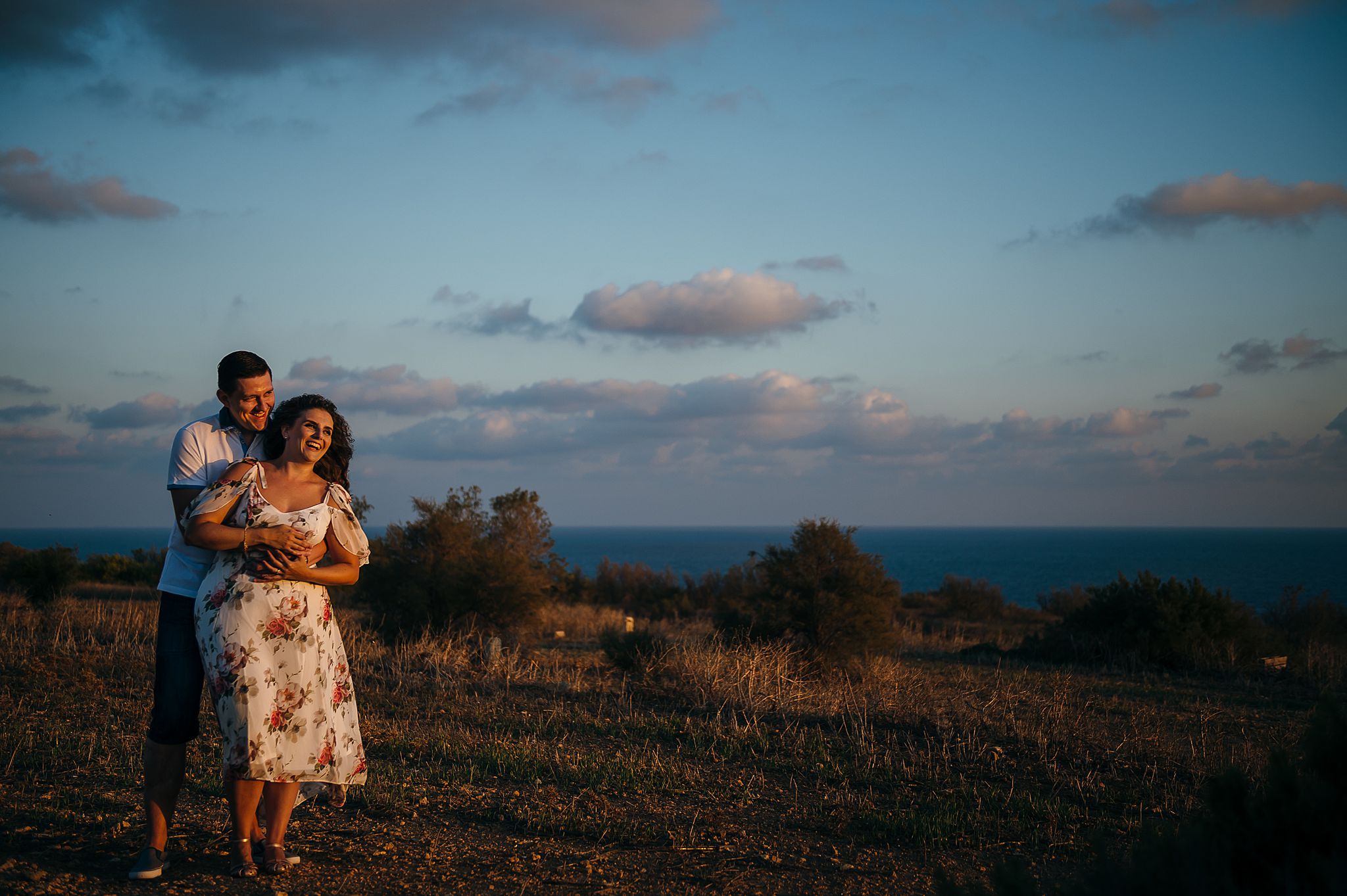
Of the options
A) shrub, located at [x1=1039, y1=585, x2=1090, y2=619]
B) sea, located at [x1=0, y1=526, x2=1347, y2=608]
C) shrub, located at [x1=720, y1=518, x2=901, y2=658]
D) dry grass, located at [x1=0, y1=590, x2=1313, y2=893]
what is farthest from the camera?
sea, located at [x1=0, y1=526, x2=1347, y2=608]

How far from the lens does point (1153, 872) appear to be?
2176 millimetres

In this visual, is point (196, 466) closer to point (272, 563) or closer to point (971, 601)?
point (272, 563)

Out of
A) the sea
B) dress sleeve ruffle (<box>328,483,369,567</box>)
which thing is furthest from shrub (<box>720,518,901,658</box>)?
the sea

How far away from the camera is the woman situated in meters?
3.54

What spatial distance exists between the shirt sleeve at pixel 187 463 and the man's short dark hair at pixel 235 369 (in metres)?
0.24

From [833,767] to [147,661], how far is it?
254 inches

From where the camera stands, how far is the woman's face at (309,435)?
392 centimetres

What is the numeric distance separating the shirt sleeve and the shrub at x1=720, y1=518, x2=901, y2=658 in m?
8.31

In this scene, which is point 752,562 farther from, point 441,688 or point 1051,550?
point 1051,550

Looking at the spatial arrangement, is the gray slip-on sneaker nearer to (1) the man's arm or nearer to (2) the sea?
(1) the man's arm

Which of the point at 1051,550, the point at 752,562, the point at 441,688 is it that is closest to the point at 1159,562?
the point at 1051,550

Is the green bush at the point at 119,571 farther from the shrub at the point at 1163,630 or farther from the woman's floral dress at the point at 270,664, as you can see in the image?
the woman's floral dress at the point at 270,664

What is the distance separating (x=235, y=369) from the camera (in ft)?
12.9

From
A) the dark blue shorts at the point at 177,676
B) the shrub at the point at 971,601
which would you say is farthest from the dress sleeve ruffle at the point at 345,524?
the shrub at the point at 971,601
